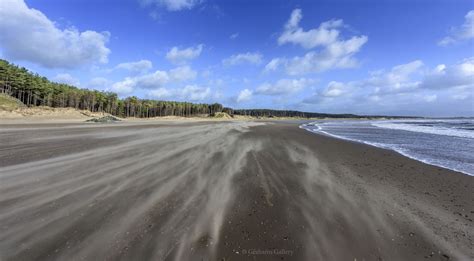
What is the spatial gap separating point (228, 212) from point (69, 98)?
333ft

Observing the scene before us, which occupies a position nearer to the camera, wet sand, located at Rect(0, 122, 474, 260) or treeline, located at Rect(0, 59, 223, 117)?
wet sand, located at Rect(0, 122, 474, 260)

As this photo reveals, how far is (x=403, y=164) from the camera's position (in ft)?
36.8

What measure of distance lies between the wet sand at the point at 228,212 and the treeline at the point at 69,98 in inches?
3224

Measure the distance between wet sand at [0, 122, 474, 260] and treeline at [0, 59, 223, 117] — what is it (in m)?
81.9

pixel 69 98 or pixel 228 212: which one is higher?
pixel 69 98

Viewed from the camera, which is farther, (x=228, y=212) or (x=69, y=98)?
(x=69, y=98)

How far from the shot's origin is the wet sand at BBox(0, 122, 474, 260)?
163 inches

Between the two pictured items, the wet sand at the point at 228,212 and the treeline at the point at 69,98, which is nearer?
the wet sand at the point at 228,212

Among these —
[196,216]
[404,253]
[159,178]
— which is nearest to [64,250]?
[196,216]

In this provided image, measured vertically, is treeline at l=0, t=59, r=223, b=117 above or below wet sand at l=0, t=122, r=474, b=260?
above

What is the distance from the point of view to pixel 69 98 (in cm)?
8912

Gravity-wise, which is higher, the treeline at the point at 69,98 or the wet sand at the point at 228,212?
the treeline at the point at 69,98

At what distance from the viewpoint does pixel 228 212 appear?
5613mm

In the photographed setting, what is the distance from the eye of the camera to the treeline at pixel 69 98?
237 ft
